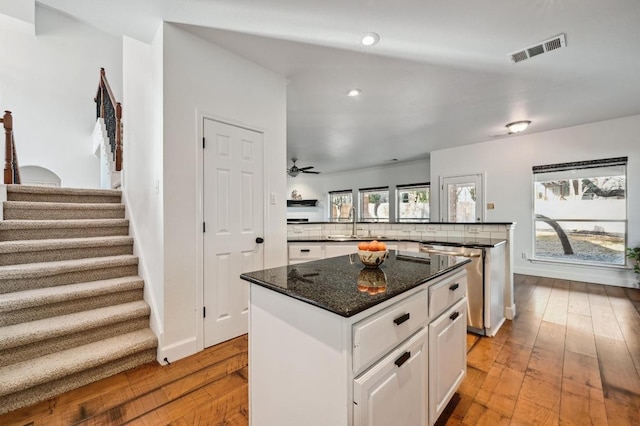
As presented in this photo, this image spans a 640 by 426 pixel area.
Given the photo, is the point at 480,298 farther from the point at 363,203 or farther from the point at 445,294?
the point at 363,203

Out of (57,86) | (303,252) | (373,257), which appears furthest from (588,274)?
(57,86)

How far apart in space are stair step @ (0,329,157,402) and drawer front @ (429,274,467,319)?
2037mm

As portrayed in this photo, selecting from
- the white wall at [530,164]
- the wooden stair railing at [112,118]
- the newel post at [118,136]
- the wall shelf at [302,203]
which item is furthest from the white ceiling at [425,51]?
the wall shelf at [302,203]

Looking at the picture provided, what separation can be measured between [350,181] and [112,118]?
6331 millimetres

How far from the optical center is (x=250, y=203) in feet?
8.27

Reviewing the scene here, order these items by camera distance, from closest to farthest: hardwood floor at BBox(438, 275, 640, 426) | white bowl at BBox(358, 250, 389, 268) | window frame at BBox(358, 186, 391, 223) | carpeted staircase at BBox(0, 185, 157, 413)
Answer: white bowl at BBox(358, 250, 389, 268) → hardwood floor at BBox(438, 275, 640, 426) → carpeted staircase at BBox(0, 185, 157, 413) → window frame at BBox(358, 186, 391, 223)

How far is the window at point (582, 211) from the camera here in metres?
4.20

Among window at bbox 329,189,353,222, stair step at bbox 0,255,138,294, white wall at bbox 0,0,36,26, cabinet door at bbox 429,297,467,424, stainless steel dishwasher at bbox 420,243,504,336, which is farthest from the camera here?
window at bbox 329,189,353,222

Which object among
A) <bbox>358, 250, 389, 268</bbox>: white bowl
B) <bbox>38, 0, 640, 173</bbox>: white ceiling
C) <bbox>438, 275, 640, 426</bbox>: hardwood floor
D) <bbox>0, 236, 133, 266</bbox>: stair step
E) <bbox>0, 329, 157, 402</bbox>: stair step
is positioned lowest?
<bbox>438, 275, 640, 426</bbox>: hardwood floor

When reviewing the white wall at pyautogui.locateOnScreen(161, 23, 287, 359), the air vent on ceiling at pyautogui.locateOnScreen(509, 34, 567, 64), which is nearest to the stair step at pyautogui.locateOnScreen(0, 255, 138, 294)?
the white wall at pyautogui.locateOnScreen(161, 23, 287, 359)

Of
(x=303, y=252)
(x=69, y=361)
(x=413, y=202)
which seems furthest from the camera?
(x=413, y=202)

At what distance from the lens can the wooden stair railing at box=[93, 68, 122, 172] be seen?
337 centimetres

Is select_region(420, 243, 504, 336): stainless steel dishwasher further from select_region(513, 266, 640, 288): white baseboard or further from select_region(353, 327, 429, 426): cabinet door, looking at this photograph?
select_region(513, 266, 640, 288): white baseboard

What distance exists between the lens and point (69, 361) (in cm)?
173
